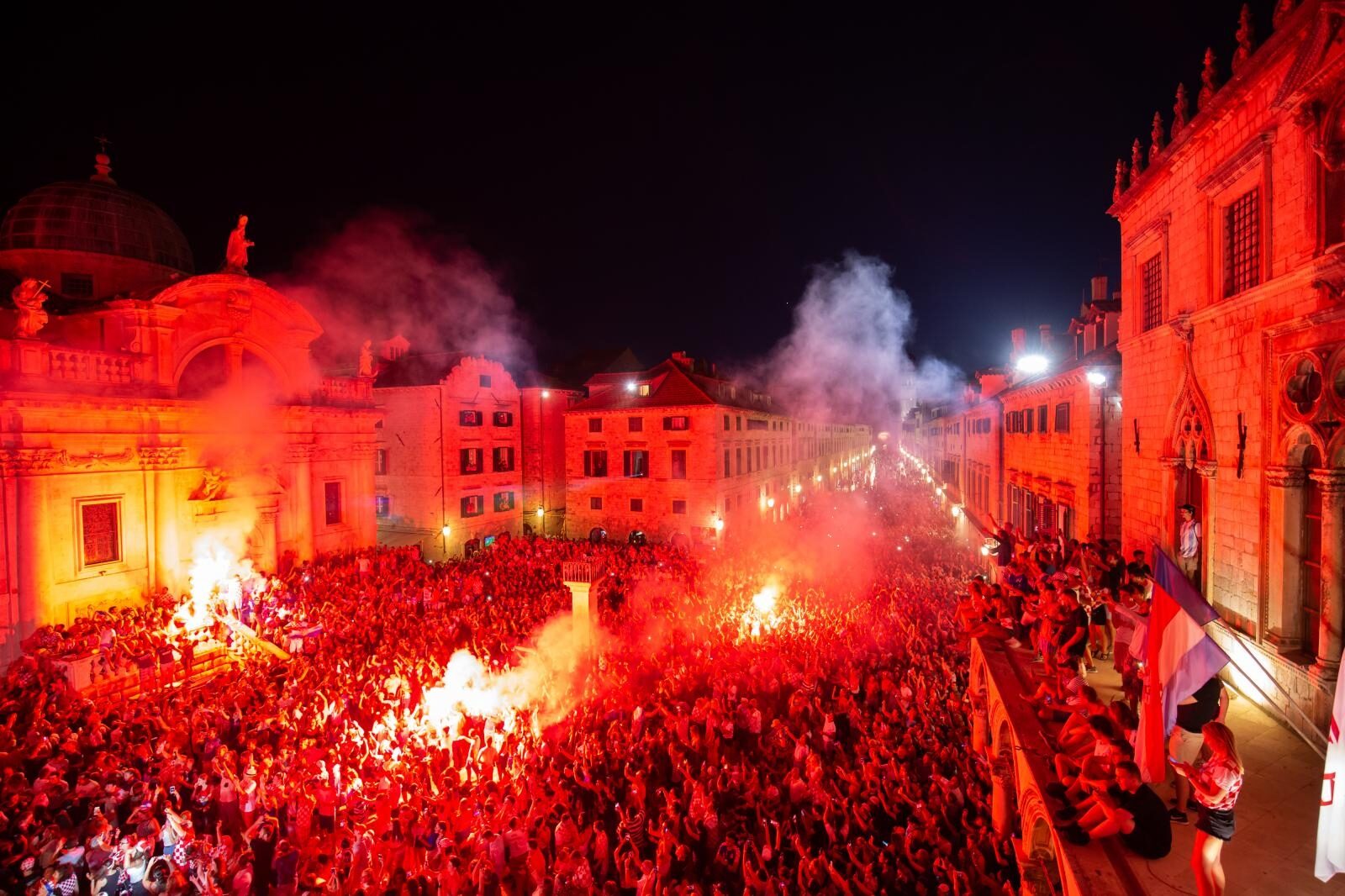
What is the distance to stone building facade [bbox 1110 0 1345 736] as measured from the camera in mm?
7223

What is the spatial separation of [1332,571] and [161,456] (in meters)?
24.7

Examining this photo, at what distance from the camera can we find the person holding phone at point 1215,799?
4770mm

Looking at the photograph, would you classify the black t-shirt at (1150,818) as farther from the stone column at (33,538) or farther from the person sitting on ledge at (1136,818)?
the stone column at (33,538)

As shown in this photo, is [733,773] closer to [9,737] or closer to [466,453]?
[9,737]

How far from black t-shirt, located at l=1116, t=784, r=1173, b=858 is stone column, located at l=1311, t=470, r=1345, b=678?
3.66 meters

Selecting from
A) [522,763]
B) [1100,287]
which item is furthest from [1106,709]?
[1100,287]

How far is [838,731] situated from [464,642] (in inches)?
358

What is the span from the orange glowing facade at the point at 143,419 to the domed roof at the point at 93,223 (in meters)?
0.05

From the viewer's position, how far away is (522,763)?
34.3 ft

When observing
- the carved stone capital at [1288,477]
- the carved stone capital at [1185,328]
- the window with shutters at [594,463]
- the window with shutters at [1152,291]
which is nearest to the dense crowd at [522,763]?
the carved stone capital at [1288,477]

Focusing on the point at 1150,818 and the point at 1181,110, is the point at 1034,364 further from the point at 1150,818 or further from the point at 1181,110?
the point at 1150,818

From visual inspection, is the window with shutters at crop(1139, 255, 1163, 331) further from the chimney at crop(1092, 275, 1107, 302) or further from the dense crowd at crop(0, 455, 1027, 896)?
the chimney at crop(1092, 275, 1107, 302)

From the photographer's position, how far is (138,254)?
937 inches

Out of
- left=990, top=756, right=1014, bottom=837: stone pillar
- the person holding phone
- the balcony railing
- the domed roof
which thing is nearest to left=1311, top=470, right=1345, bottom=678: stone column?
left=990, top=756, right=1014, bottom=837: stone pillar
